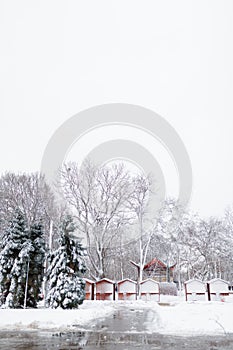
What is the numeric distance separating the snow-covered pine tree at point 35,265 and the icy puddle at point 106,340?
25.4 feet

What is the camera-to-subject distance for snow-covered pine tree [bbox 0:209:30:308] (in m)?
16.3

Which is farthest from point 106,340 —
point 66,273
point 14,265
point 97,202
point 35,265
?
point 97,202

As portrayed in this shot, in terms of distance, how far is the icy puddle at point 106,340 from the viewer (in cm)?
727

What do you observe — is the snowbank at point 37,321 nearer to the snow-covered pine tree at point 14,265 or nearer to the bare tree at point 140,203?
the snow-covered pine tree at point 14,265

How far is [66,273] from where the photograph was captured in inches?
669

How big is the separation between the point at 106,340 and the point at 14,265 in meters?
10.3

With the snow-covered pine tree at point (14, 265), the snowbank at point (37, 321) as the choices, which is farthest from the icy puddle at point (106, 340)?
the snow-covered pine tree at point (14, 265)

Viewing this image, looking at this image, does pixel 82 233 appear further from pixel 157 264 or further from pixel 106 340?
pixel 106 340

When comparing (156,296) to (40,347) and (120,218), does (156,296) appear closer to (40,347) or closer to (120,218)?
(120,218)

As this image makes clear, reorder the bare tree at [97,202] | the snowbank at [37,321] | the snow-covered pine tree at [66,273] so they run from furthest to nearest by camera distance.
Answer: the bare tree at [97,202] → the snow-covered pine tree at [66,273] → the snowbank at [37,321]

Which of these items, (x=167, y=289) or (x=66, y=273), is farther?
(x=167, y=289)

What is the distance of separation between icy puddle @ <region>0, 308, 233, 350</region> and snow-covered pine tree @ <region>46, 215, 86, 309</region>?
6.75 meters

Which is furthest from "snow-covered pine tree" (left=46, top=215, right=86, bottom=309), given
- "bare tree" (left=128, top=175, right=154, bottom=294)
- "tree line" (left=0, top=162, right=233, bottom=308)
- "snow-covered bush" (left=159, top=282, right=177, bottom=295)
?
"snow-covered bush" (left=159, top=282, right=177, bottom=295)

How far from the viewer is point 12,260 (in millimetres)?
17359
